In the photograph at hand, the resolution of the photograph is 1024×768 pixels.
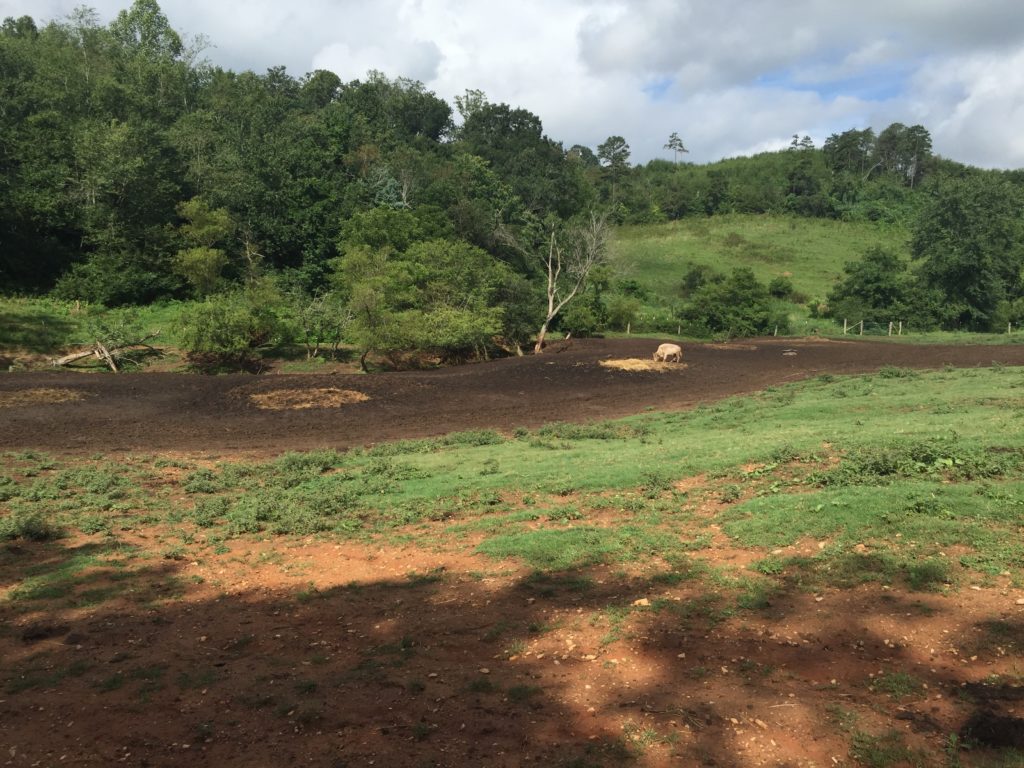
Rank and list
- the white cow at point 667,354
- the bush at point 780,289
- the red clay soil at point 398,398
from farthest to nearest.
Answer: the bush at point 780,289, the white cow at point 667,354, the red clay soil at point 398,398

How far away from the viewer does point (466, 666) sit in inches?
222

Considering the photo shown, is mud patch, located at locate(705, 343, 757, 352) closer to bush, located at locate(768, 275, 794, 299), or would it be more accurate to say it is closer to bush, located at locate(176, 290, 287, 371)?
bush, located at locate(176, 290, 287, 371)

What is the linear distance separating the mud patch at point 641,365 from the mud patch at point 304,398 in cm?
1075

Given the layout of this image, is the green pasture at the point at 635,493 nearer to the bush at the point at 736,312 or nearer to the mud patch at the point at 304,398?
the mud patch at the point at 304,398

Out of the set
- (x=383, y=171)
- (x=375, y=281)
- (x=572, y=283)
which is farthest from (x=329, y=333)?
(x=383, y=171)

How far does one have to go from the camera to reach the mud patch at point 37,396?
1953 cm

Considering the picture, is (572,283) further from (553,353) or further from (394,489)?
(394,489)

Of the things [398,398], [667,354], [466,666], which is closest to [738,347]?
[667,354]

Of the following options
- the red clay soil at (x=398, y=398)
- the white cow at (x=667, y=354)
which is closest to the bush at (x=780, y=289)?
the red clay soil at (x=398, y=398)

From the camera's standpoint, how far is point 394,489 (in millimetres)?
12062

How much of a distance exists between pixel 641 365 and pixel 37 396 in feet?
69.6

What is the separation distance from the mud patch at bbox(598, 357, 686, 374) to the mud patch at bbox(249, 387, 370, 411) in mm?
10754

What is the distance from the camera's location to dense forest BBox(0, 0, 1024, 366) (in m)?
33.3

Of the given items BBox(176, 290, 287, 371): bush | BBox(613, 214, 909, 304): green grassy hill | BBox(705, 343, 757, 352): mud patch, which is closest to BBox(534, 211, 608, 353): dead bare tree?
BBox(705, 343, 757, 352): mud patch
